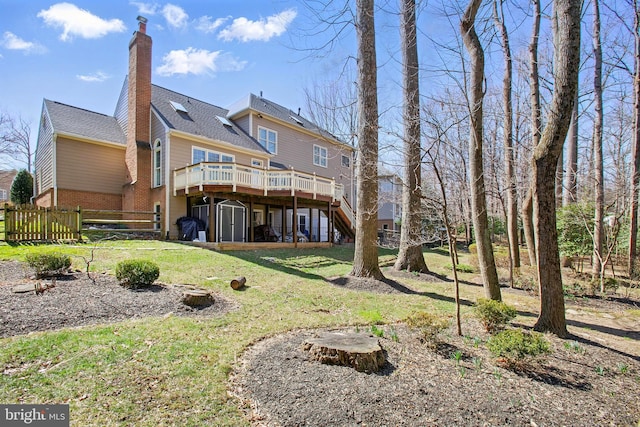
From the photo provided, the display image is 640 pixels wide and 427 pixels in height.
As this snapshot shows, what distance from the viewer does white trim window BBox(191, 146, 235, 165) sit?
1517cm

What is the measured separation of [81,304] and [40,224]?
7.62 meters

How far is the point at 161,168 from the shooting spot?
1453cm

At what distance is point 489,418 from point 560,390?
3.56 feet

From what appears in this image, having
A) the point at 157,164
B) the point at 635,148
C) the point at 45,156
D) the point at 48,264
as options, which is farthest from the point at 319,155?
the point at 48,264

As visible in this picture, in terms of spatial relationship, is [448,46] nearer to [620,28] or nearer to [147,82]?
[620,28]

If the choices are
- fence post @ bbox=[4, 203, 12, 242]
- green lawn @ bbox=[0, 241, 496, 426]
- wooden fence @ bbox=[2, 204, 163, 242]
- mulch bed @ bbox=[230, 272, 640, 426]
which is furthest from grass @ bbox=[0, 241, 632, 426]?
fence post @ bbox=[4, 203, 12, 242]

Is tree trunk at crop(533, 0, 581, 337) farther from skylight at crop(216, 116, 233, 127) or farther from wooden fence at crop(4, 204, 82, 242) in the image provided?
skylight at crop(216, 116, 233, 127)

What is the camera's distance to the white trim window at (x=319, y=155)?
892 inches

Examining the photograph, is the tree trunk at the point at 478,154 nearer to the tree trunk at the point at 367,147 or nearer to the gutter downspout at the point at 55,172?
the tree trunk at the point at 367,147

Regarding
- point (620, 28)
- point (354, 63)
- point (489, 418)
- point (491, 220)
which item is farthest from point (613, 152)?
point (489, 418)

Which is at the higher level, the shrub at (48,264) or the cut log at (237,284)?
the shrub at (48,264)

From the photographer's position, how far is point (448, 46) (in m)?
6.18

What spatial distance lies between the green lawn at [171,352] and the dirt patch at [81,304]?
0.37 m

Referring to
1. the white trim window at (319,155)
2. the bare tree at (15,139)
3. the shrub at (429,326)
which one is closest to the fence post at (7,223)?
the shrub at (429,326)
